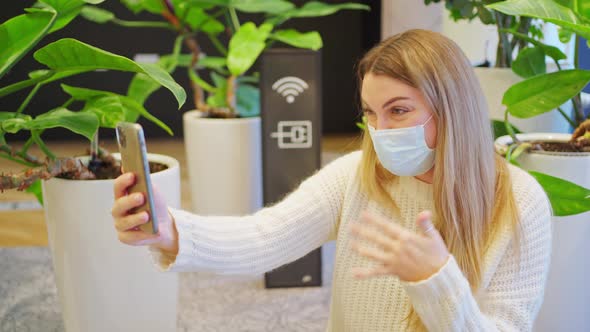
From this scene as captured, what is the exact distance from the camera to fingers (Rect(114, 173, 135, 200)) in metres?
1.09

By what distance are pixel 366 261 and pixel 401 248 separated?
404 mm

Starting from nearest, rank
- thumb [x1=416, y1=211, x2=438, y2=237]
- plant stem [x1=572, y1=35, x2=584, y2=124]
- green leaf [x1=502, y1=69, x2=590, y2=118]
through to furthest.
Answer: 1. thumb [x1=416, y1=211, x2=438, y2=237]
2. green leaf [x1=502, y1=69, x2=590, y2=118]
3. plant stem [x1=572, y1=35, x2=584, y2=124]

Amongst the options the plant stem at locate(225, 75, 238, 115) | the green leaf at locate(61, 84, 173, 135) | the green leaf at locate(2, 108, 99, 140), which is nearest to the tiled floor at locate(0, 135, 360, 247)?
the plant stem at locate(225, 75, 238, 115)

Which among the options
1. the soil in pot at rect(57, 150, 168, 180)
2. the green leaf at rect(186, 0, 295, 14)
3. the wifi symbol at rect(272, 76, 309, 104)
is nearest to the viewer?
the soil in pot at rect(57, 150, 168, 180)

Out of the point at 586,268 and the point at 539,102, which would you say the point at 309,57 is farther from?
the point at 586,268

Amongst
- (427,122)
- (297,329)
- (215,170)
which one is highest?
(427,122)

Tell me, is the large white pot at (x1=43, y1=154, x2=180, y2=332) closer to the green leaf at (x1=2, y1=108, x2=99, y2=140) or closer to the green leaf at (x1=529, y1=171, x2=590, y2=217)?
the green leaf at (x1=2, y1=108, x2=99, y2=140)

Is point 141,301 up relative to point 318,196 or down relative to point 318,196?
down

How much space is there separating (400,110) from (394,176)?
214mm

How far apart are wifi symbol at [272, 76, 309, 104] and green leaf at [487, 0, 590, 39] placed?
994 millimetres

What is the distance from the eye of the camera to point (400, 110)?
1216 millimetres

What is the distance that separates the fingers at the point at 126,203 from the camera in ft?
3.52

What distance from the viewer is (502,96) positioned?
87.8 inches

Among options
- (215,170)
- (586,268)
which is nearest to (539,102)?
(586,268)
